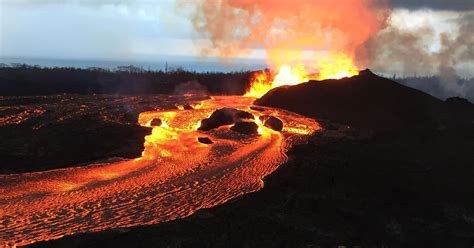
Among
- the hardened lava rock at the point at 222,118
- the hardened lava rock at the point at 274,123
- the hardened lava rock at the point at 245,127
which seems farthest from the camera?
the hardened lava rock at the point at 274,123

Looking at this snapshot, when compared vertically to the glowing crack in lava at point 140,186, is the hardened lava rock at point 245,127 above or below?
above

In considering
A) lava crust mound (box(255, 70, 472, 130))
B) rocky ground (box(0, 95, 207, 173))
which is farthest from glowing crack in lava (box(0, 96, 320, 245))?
lava crust mound (box(255, 70, 472, 130))

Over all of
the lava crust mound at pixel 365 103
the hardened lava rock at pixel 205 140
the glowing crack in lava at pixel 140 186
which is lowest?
the glowing crack in lava at pixel 140 186

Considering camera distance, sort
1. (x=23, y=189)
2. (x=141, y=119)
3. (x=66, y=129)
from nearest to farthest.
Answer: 1. (x=23, y=189)
2. (x=66, y=129)
3. (x=141, y=119)

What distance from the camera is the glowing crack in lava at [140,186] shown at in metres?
21.5

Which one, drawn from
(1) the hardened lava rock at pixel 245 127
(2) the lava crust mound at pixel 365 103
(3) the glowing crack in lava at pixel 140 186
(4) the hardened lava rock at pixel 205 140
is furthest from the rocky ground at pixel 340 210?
(2) the lava crust mound at pixel 365 103

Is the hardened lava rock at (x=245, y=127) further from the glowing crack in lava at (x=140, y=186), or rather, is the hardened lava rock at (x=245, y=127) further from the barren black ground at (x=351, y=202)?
the barren black ground at (x=351, y=202)

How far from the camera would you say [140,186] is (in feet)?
89.8

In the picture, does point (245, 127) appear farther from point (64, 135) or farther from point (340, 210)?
point (340, 210)

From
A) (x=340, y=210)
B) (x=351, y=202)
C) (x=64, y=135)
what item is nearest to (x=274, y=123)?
(x=64, y=135)

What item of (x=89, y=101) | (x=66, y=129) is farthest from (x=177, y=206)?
(x=89, y=101)

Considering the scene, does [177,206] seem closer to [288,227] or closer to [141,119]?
[288,227]

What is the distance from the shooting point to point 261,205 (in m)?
24.3

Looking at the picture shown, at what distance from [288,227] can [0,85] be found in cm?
8460
